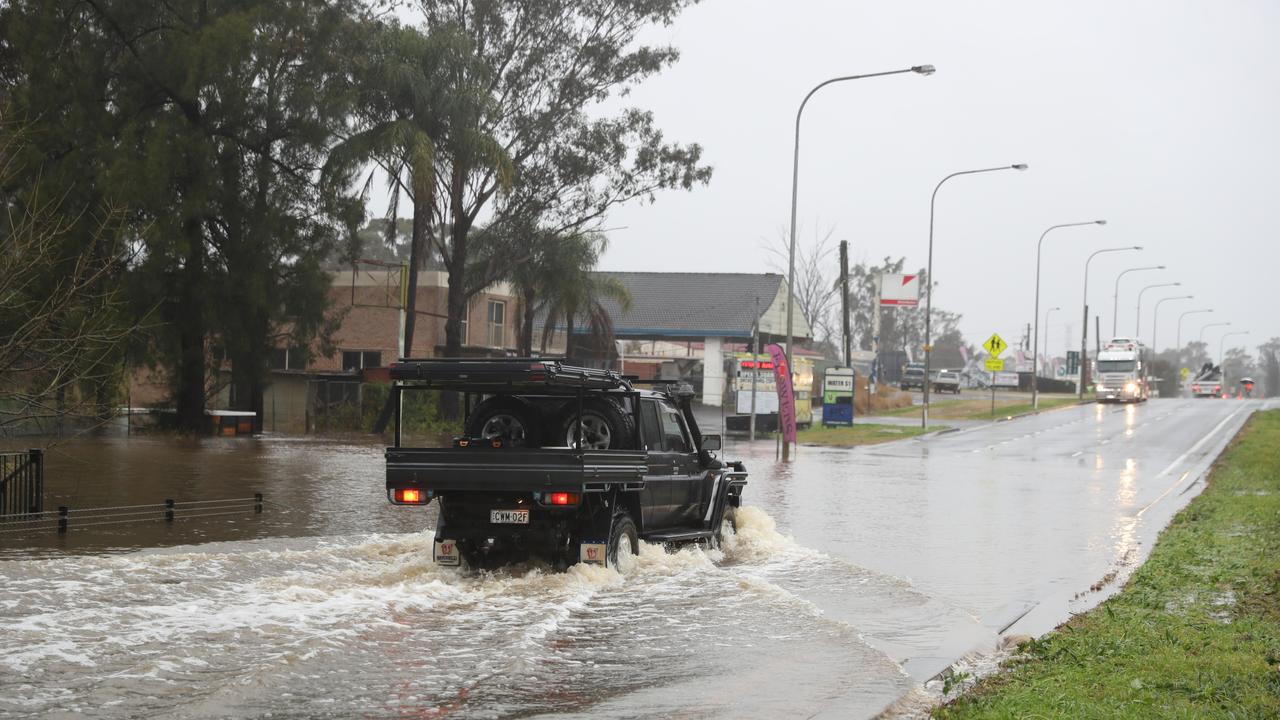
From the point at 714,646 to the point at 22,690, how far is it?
444 cm

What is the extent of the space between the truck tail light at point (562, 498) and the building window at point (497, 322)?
4710cm

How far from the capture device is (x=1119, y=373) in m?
69.2

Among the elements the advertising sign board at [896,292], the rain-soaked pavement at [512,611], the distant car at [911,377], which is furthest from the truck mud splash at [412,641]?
the distant car at [911,377]

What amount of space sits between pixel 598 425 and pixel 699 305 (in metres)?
55.4

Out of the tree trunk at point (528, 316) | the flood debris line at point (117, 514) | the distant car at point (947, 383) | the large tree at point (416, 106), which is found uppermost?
the large tree at point (416, 106)

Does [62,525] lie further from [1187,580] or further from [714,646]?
[1187,580]

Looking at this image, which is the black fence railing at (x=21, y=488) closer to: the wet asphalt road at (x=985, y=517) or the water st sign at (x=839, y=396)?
the wet asphalt road at (x=985, y=517)

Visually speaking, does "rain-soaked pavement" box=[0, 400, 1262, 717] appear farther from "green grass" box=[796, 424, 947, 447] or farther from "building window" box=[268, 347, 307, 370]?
"green grass" box=[796, 424, 947, 447]

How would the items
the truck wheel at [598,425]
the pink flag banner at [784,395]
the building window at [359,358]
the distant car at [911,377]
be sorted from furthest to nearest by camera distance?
the distant car at [911,377]
the building window at [359,358]
the pink flag banner at [784,395]
the truck wheel at [598,425]

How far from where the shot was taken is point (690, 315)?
6688 centimetres

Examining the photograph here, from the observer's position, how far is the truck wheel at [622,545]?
11781 millimetres

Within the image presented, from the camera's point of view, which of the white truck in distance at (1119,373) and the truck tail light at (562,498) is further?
the white truck in distance at (1119,373)

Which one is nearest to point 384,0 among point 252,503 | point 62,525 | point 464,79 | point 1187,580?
point 464,79

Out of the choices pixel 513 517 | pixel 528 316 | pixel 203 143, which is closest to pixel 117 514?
pixel 513 517
